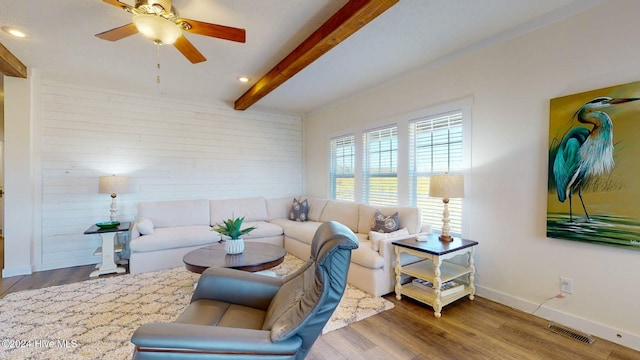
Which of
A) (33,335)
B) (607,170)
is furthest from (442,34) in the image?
(33,335)

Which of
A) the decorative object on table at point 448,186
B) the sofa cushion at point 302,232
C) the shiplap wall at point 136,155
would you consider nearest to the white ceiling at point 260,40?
the shiplap wall at point 136,155

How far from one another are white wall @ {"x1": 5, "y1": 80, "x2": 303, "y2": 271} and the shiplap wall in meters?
0.01

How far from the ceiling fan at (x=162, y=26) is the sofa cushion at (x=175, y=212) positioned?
2.70 meters

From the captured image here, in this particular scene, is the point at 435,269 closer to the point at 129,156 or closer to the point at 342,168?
the point at 342,168

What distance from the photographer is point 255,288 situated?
1.91 m

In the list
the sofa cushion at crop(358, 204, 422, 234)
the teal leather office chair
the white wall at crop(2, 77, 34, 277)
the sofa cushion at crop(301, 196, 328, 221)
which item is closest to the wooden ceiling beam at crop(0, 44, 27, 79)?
the white wall at crop(2, 77, 34, 277)

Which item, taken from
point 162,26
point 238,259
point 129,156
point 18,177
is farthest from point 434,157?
point 18,177

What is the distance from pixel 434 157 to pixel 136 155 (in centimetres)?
434

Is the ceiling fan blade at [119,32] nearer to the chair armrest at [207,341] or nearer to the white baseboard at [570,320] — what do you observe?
the chair armrest at [207,341]

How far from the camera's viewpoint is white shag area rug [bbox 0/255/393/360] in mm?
2014

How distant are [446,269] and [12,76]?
558 cm

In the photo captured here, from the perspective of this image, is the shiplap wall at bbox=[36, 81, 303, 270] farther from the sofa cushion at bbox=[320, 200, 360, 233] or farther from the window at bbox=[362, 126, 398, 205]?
the window at bbox=[362, 126, 398, 205]

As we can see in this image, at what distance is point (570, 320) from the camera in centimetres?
229

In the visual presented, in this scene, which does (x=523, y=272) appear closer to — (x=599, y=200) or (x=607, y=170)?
(x=599, y=200)
